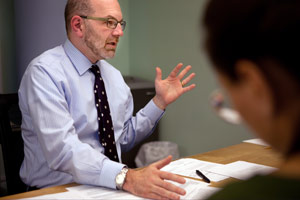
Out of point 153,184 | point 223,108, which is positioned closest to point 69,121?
point 153,184

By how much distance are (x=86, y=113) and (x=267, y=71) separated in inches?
48.5

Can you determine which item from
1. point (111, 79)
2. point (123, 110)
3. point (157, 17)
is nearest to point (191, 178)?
point (123, 110)

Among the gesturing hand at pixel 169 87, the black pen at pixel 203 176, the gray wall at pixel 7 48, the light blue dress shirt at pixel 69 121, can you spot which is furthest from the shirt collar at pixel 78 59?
the gray wall at pixel 7 48

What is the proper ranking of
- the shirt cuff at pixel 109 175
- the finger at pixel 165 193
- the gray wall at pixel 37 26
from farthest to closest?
1. the gray wall at pixel 37 26
2. the shirt cuff at pixel 109 175
3. the finger at pixel 165 193

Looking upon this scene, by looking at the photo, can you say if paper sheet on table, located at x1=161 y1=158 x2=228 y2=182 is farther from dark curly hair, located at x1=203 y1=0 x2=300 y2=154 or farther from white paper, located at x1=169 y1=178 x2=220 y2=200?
dark curly hair, located at x1=203 y1=0 x2=300 y2=154

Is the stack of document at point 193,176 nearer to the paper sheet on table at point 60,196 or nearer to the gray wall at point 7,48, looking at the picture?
the paper sheet on table at point 60,196

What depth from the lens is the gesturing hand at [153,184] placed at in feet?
3.83

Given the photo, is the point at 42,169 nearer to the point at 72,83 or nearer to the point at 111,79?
the point at 72,83

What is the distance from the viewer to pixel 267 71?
1.52 ft

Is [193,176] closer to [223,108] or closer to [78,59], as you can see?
[78,59]

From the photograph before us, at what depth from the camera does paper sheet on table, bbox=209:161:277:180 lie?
4.65 feet

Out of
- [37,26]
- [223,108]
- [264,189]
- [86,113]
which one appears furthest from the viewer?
[37,26]

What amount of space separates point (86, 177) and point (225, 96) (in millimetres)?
855

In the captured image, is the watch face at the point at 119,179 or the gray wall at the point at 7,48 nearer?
the watch face at the point at 119,179
